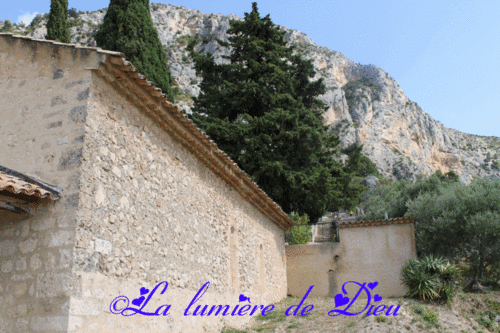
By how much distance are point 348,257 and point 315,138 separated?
567cm

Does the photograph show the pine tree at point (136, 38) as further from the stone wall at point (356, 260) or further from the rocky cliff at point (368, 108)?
the rocky cliff at point (368, 108)

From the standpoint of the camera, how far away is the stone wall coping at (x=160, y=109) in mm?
5559

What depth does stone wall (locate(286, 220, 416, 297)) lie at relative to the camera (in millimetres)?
14883

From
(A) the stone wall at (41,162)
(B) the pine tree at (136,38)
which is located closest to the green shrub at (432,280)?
(A) the stone wall at (41,162)

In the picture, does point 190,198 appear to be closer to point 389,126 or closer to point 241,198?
point 241,198

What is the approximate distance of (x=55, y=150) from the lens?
530cm

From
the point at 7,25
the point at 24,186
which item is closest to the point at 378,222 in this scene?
the point at 24,186

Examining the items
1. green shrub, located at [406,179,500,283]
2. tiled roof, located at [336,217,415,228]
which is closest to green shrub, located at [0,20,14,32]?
tiled roof, located at [336,217,415,228]

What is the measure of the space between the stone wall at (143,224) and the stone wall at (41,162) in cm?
17

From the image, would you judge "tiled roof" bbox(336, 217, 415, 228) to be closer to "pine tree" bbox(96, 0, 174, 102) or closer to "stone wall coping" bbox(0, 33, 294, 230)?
"stone wall coping" bbox(0, 33, 294, 230)

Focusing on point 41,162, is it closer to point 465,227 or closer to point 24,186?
point 24,186

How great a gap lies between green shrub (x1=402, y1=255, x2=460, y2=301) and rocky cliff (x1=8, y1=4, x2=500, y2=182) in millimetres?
50109

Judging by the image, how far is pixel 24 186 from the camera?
4684 mm

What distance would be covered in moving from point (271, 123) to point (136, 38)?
7611 millimetres
